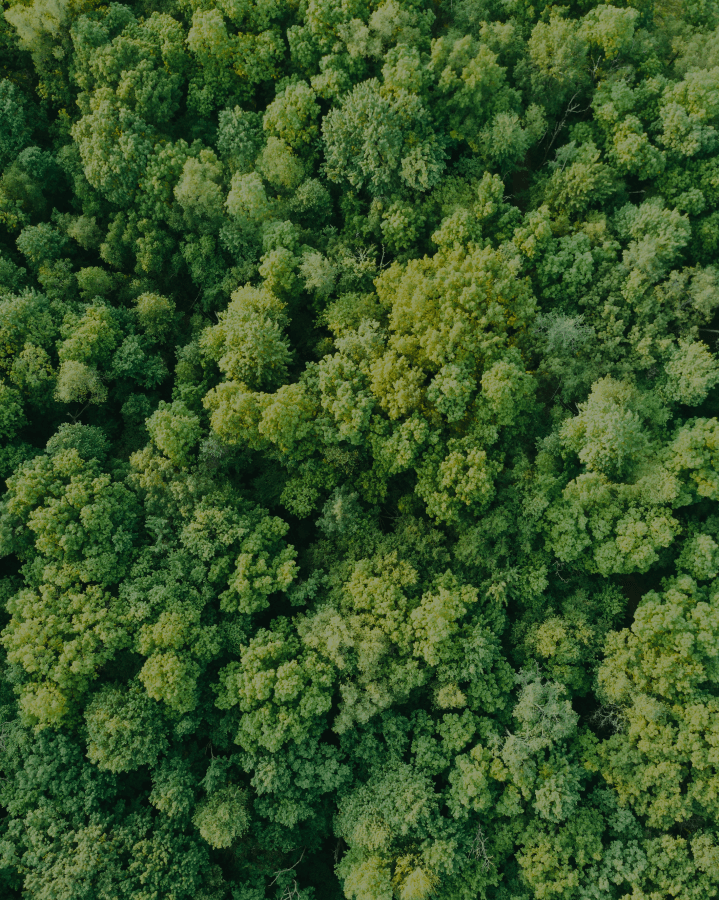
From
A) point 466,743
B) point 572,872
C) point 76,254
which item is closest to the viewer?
point 572,872

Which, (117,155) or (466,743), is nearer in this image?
(466,743)

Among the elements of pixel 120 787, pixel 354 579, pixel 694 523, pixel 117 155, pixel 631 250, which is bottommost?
pixel 694 523

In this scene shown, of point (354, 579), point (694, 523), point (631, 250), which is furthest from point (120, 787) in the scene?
point (631, 250)

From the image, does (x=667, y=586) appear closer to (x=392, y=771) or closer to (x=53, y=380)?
(x=392, y=771)

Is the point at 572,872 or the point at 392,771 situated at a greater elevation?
the point at 392,771

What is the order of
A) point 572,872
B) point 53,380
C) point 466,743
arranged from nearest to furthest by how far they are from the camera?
point 572,872 < point 466,743 < point 53,380

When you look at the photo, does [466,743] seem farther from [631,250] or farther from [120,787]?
[631,250]

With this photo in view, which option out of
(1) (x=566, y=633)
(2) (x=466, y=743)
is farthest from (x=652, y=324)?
(2) (x=466, y=743)
